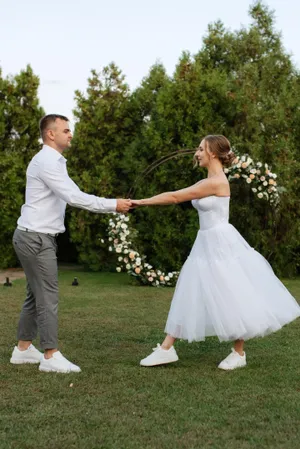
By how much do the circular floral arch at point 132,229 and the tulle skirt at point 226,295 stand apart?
5.40 m

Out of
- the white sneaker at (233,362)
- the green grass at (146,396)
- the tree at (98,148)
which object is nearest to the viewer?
the green grass at (146,396)

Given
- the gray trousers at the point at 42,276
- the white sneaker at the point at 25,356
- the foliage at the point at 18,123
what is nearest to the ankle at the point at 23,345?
the white sneaker at the point at 25,356

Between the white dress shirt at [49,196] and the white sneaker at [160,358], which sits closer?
the white dress shirt at [49,196]

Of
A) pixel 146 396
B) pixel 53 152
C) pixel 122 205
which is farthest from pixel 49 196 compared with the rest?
pixel 146 396

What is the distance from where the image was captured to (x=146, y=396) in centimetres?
475

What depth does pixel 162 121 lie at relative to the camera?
41.1ft

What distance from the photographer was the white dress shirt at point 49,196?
18.1 feet

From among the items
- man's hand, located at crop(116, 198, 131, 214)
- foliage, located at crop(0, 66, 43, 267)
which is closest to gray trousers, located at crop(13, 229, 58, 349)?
man's hand, located at crop(116, 198, 131, 214)

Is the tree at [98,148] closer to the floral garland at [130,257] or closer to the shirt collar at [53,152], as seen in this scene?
the floral garland at [130,257]

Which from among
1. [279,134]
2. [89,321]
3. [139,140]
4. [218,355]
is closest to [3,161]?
[139,140]

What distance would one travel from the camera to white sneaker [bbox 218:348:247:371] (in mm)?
5639

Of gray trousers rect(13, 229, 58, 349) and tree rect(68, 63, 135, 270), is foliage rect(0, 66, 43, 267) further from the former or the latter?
gray trousers rect(13, 229, 58, 349)

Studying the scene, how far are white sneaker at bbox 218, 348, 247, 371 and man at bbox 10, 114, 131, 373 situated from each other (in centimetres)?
124

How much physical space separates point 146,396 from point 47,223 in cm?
174
